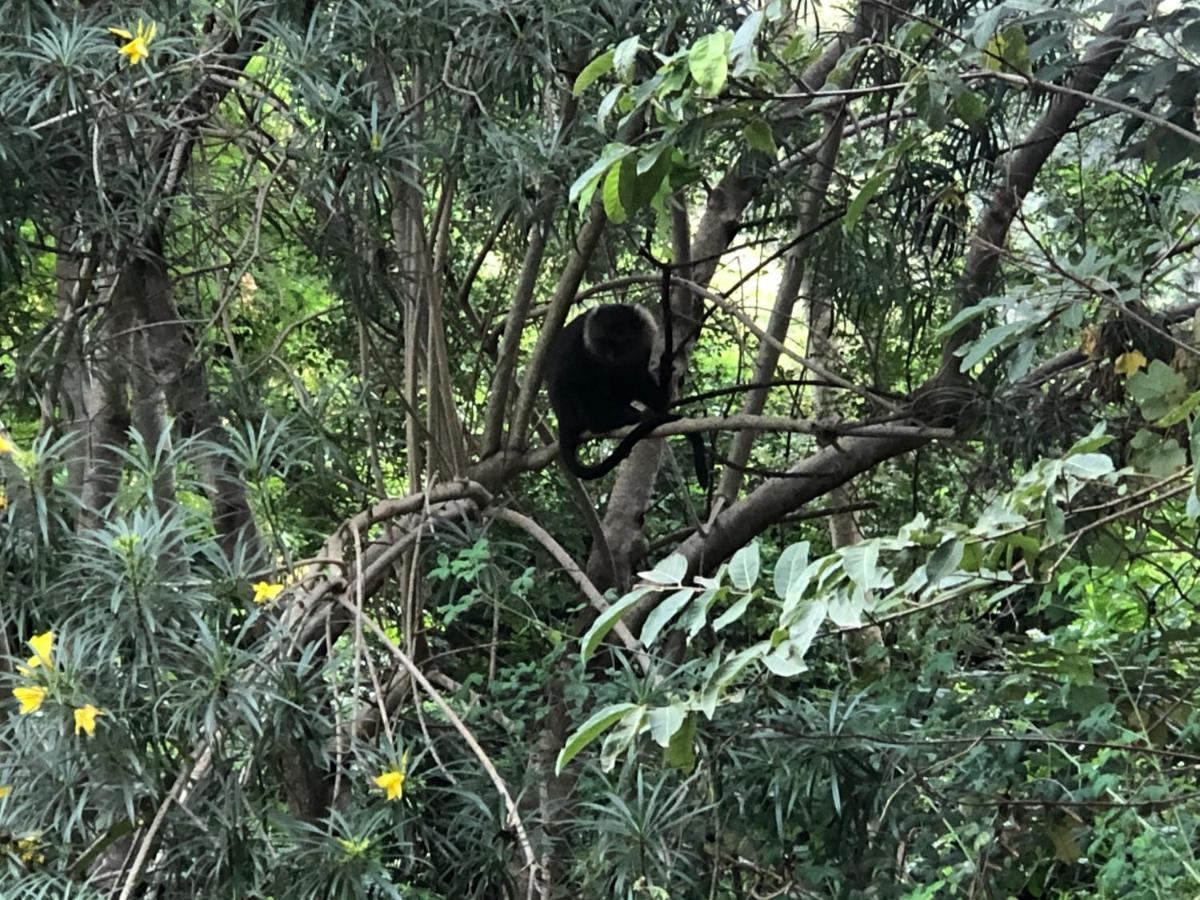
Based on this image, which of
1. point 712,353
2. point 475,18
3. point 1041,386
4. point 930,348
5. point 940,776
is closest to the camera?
point 475,18

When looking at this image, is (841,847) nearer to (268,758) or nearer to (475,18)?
(268,758)

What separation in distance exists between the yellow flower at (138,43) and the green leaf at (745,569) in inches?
54.5

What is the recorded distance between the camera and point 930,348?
165 inches

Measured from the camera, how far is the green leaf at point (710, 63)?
5.13ft

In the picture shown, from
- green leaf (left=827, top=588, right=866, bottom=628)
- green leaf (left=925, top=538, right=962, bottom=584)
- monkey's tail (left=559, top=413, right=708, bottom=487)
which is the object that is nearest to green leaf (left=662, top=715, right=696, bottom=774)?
green leaf (left=827, top=588, right=866, bottom=628)

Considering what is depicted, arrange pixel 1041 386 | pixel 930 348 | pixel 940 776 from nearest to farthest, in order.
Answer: pixel 940 776 < pixel 1041 386 < pixel 930 348

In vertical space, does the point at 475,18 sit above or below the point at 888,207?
above

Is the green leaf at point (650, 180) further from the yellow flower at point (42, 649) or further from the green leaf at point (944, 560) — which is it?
the yellow flower at point (42, 649)

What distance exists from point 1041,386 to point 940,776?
39.7 inches

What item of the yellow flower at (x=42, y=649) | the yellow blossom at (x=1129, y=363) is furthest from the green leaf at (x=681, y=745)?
the yellow blossom at (x=1129, y=363)

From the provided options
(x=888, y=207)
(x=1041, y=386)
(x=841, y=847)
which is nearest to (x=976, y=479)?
(x=1041, y=386)

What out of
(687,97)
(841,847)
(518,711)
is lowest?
(841,847)

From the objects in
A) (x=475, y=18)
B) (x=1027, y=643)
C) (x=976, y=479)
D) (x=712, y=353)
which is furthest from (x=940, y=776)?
(x=712, y=353)

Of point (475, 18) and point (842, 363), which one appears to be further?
point (842, 363)
